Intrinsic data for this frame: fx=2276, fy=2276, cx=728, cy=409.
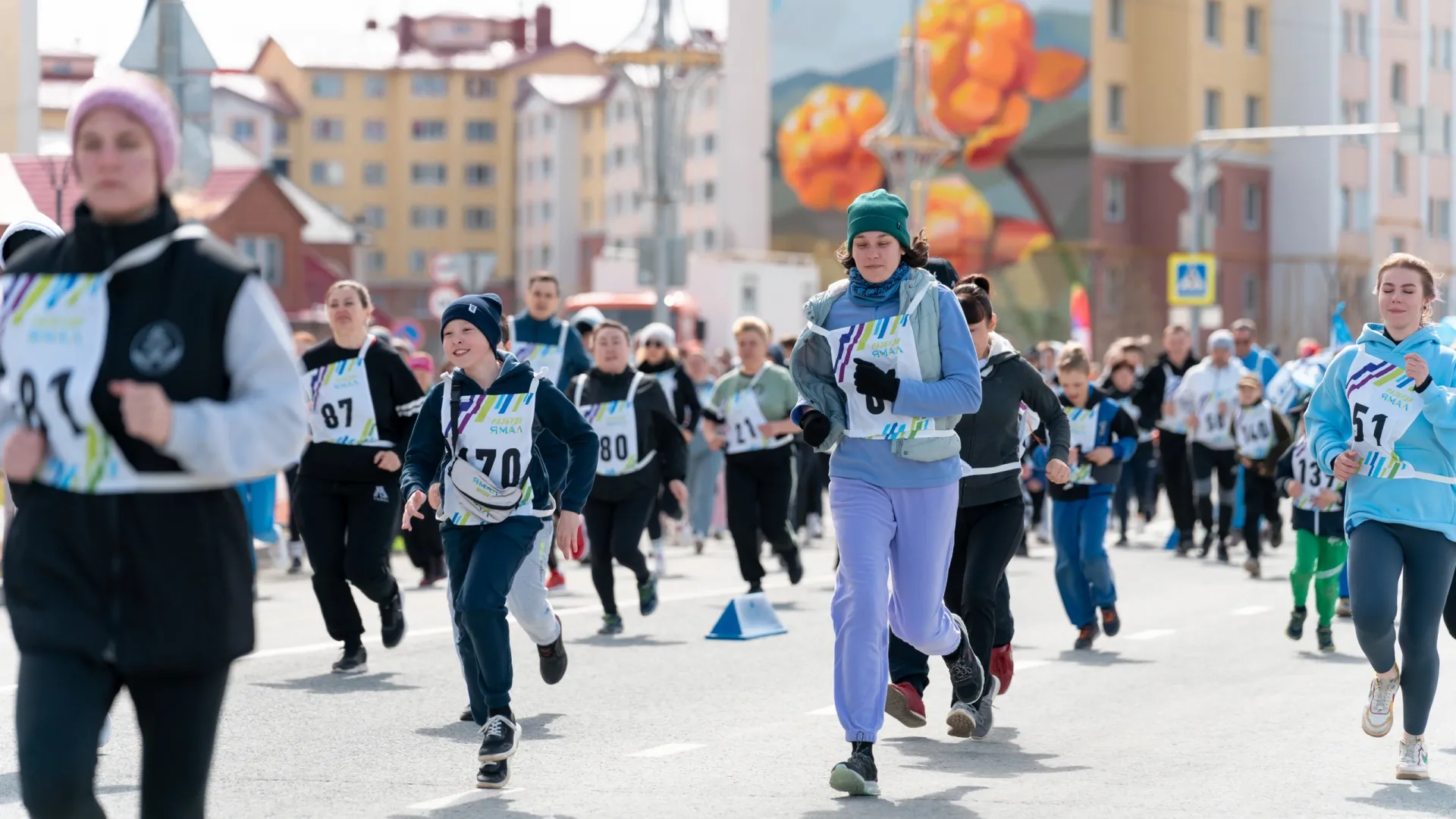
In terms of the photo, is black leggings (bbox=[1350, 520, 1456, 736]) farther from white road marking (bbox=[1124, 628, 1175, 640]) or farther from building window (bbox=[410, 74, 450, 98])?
building window (bbox=[410, 74, 450, 98])

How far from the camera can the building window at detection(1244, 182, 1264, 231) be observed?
238 ft

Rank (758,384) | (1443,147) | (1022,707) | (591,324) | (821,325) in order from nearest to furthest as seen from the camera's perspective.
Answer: (821,325) < (1022,707) < (758,384) < (591,324) < (1443,147)

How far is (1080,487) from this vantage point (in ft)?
41.3

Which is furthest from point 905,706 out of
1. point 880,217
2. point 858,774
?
point 880,217

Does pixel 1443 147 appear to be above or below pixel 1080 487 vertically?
above

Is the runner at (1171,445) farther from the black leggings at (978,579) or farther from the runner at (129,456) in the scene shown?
the runner at (129,456)

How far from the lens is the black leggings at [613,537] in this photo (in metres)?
13.6

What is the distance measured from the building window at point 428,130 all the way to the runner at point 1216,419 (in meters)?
107

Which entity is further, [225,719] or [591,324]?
[591,324]

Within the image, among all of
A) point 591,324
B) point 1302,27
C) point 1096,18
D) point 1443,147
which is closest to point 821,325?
point 591,324

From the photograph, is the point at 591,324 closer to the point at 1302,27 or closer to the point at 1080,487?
the point at 1080,487

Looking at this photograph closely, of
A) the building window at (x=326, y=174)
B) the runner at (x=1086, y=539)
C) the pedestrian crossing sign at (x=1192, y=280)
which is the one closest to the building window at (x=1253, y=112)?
the pedestrian crossing sign at (x=1192, y=280)

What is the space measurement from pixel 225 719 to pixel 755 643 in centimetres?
404

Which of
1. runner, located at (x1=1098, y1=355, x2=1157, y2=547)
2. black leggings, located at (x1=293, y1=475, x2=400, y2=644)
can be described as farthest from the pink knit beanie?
runner, located at (x1=1098, y1=355, x2=1157, y2=547)
